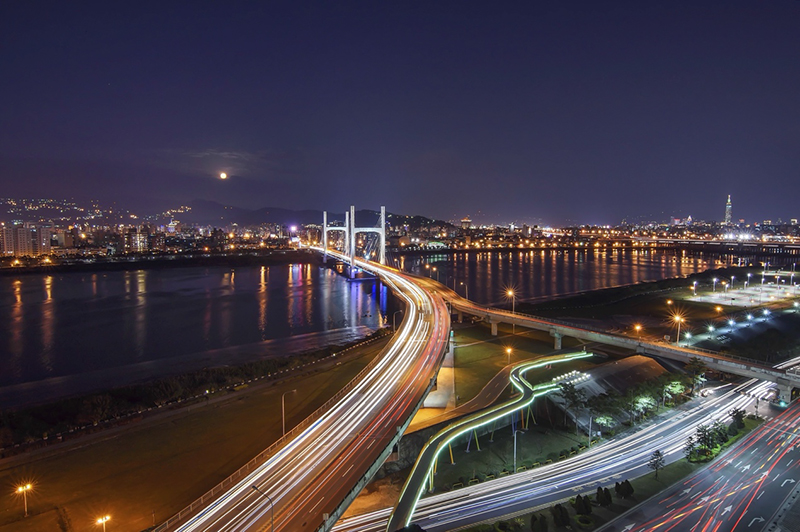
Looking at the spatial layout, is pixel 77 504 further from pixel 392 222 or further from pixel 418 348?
pixel 392 222

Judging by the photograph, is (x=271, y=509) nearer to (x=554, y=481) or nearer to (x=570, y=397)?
(x=554, y=481)

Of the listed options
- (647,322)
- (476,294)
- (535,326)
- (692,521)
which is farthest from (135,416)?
(476,294)

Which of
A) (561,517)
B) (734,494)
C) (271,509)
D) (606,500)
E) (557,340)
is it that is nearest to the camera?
(271,509)

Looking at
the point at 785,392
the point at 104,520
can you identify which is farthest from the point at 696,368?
the point at 104,520

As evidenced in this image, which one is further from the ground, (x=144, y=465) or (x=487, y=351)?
(x=487, y=351)

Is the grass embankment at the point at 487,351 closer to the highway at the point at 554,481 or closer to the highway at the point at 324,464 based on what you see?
the highway at the point at 324,464

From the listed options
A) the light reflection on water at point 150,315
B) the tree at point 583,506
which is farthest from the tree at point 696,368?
the light reflection on water at point 150,315

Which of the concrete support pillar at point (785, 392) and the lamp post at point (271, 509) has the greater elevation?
the lamp post at point (271, 509)
